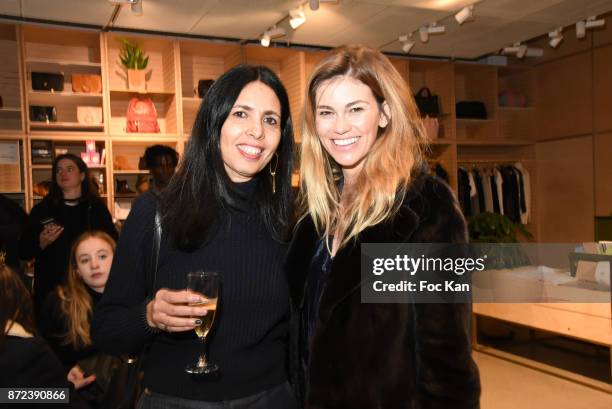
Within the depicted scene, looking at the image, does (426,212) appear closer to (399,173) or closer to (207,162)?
(399,173)

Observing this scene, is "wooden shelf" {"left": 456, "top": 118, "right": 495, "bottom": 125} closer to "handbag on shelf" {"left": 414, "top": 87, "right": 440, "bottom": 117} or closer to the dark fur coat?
"handbag on shelf" {"left": 414, "top": 87, "right": 440, "bottom": 117}

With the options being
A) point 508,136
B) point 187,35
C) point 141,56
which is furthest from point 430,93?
point 141,56

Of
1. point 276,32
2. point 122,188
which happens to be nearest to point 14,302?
point 122,188

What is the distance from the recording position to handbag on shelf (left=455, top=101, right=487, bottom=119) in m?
7.85

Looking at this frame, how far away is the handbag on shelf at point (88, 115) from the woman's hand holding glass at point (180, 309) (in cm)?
483

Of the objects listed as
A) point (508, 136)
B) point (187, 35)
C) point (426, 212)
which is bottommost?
point (426, 212)

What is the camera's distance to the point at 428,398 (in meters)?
1.42

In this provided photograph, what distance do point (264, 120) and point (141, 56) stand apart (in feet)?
15.7

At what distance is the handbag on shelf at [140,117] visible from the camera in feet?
19.4

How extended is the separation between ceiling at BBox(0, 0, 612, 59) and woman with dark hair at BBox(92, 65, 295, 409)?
381cm

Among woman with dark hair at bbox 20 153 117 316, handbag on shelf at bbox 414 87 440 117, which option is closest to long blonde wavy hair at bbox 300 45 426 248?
woman with dark hair at bbox 20 153 117 316

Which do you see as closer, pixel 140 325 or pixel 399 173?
pixel 140 325

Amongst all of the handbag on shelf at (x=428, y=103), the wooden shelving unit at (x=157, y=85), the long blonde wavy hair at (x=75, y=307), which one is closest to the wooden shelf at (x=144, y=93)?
the wooden shelving unit at (x=157, y=85)

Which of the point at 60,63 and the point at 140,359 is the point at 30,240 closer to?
the point at 60,63
